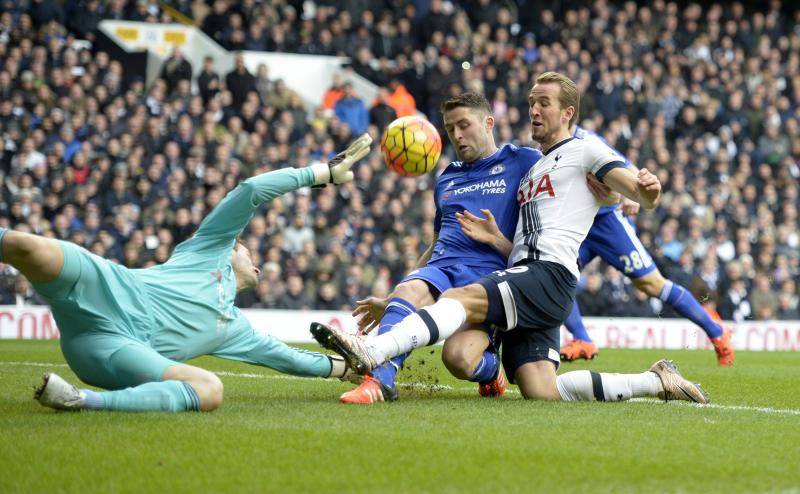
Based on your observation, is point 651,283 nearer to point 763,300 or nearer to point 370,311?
point 370,311

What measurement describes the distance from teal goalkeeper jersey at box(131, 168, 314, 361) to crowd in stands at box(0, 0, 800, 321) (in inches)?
333

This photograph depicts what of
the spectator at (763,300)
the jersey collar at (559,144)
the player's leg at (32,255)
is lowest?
the spectator at (763,300)

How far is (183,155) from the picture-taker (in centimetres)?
1700

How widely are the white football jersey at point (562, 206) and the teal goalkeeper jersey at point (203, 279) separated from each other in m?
1.48

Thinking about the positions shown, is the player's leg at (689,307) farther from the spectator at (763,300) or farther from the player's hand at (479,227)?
the spectator at (763,300)

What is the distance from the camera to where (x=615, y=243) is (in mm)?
9836

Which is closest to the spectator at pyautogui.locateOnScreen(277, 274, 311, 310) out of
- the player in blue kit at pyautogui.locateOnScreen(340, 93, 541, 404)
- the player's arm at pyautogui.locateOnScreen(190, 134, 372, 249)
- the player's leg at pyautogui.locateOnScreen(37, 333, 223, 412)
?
the player in blue kit at pyautogui.locateOnScreen(340, 93, 541, 404)

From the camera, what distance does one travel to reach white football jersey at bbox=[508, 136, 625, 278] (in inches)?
263

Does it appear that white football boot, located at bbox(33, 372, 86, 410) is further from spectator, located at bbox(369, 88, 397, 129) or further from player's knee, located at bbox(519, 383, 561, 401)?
spectator, located at bbox(369, 88, 397, 129)

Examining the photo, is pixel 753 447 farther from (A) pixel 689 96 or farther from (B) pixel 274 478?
(A) pixel 689 96

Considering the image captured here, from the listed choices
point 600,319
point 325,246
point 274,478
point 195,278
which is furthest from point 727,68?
point 274,478

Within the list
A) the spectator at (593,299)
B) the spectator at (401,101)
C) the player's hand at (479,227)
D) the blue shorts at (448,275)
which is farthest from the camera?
the spectator at (401,101)

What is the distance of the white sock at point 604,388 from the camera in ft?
22.2

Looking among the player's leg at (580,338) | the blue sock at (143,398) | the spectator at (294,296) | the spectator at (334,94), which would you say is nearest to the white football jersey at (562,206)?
the blue sock at (143,398)
